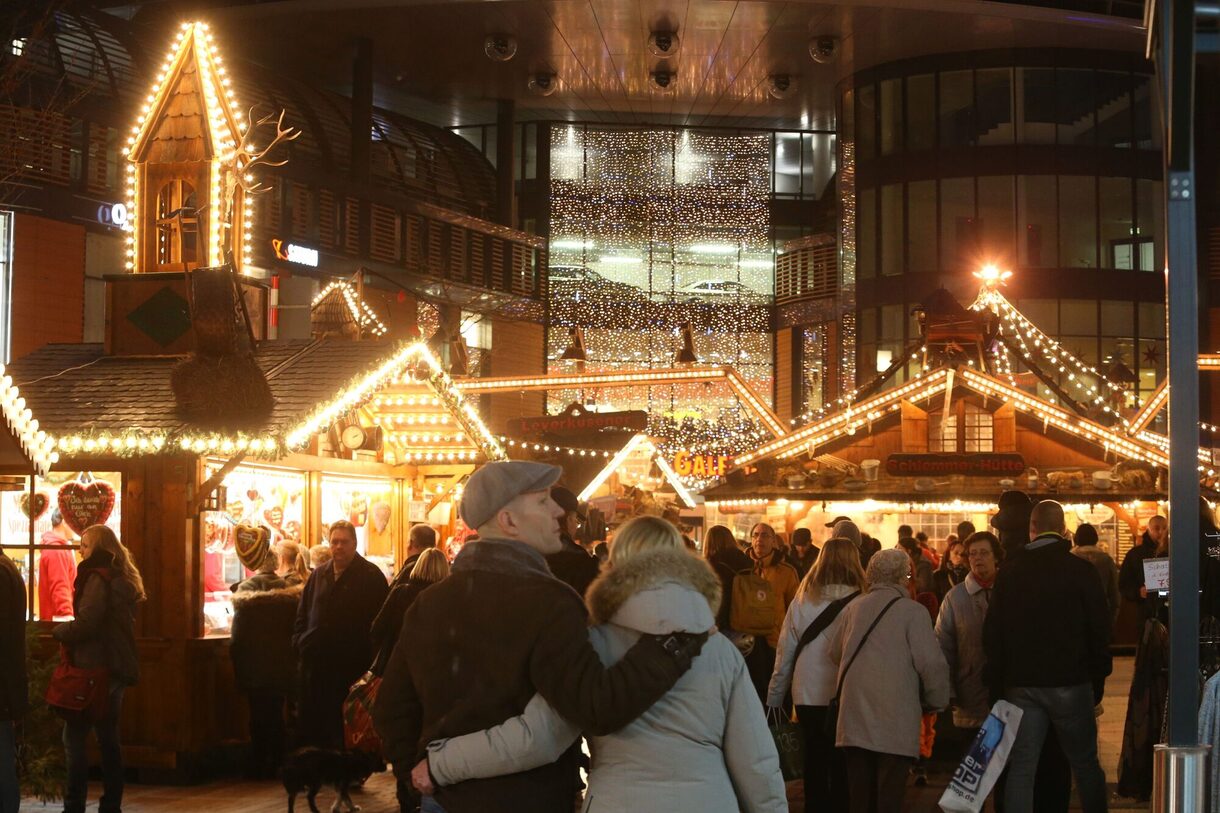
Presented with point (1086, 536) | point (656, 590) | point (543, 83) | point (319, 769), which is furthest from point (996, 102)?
point (656, 590)

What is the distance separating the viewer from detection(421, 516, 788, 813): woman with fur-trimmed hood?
173 inches

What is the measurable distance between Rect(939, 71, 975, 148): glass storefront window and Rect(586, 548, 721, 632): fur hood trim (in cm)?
3444

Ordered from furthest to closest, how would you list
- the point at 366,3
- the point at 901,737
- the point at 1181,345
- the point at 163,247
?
the point at 366,3, the point at 163,247, the point at 901,737, the point at 1181,345

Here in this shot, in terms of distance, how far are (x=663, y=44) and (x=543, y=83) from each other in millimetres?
4103

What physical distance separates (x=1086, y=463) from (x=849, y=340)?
15.6 m

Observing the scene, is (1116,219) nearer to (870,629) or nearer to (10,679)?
(870,629)

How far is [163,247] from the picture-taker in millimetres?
13812

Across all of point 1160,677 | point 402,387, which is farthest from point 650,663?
point 402,387

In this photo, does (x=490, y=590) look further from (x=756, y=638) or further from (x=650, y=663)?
(x=756, y=638)

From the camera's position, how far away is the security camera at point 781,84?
38219 mm

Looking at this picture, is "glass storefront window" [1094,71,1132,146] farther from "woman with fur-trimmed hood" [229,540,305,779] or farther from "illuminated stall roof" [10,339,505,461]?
"woman with fur-trimmed hood" [229,540,305,779]

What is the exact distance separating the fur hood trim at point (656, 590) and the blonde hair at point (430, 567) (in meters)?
5.46

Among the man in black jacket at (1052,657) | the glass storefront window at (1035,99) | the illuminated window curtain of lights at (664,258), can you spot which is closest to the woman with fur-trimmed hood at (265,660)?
the man in black jacket at (1052,657)

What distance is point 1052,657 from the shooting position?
8.40 metres
